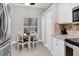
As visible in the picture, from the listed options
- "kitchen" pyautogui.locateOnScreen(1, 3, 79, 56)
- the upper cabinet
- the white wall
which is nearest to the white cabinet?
"kitchen" pyautogui.locateOnScreen(1, 3, 79, 56)

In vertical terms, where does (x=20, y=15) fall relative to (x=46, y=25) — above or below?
above

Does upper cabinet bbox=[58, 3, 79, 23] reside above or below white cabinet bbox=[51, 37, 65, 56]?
above

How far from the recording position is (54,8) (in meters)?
2.60

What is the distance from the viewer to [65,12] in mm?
2246

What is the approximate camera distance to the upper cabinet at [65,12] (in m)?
2.02

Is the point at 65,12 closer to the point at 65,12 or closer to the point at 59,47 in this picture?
the point at 65,12

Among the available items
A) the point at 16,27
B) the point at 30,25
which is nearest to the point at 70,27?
the point at 30,25

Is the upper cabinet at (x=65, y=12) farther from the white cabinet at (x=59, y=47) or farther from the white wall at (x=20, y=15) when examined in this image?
the white wall at (x=20, y=15)

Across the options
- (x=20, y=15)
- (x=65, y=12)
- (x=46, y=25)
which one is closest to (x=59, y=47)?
(x=65, y=12)

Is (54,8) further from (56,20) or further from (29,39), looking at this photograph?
(29,39)

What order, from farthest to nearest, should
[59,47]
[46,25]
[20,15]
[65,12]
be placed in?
[46,25] < [20,15] < [65,12] < [59,47]

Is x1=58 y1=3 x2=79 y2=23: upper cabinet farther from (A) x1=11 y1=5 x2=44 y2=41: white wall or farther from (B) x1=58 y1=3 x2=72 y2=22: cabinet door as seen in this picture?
(A) x1=11 y1=5 x2=44 y2=41: white wall

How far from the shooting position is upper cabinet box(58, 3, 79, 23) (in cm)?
202

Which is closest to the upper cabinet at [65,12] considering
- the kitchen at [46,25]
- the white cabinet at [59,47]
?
the kitchen at [46,25]
